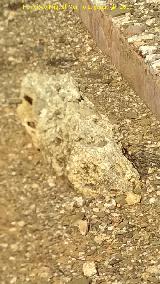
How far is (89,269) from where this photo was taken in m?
3.36

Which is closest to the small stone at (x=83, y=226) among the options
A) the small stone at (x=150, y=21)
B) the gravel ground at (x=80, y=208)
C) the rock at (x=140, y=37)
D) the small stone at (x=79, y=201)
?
the gravel ground at (x=80, y=208)

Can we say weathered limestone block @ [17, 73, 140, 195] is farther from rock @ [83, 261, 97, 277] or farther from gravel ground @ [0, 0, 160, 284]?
rock @ [83, 261, 97, 277]

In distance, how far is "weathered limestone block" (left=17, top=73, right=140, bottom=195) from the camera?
370cm

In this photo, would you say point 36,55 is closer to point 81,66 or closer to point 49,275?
point 81,66

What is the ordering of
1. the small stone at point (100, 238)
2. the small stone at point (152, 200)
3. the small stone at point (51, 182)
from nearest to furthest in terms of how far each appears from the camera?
the small stone at point (100, 238) < the small stone at point (152, 200) < the small stone at point (51, 182)

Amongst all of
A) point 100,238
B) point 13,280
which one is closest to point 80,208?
point 100,238

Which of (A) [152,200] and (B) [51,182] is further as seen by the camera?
(B) [51,182]

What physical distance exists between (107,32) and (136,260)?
1952mm

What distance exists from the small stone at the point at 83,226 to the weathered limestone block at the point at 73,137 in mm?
218

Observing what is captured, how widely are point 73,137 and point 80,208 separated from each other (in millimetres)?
442

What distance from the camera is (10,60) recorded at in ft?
16.9

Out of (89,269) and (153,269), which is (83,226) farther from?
(153,269)

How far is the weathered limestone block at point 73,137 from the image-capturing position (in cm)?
370

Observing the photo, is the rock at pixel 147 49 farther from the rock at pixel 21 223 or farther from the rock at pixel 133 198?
the rock at pixel 21 223
